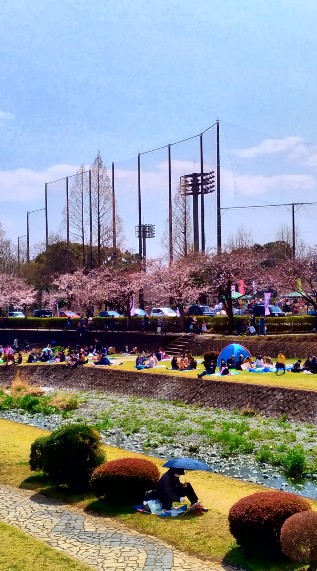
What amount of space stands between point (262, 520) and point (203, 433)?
13.4 m

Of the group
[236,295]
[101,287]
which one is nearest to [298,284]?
[236,295]

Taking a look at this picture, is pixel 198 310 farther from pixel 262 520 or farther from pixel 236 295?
pixel 262 520

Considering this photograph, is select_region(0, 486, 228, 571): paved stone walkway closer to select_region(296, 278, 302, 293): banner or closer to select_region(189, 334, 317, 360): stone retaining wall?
select_region(189, 334, 317, 360): stone retaining wall

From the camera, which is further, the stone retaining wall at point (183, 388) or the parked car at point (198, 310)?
the parked car at point (198, 310)

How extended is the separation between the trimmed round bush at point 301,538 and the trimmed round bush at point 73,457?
668cm

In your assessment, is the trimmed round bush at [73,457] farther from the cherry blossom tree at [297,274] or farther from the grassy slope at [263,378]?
the cherry blossom tree at [297,274]

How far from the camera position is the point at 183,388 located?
32156mm

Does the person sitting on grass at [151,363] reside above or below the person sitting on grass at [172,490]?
above

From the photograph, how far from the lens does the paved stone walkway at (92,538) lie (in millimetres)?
10656

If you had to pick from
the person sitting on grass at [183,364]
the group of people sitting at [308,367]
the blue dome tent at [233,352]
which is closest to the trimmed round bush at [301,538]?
the group of people sitting at [308,367]

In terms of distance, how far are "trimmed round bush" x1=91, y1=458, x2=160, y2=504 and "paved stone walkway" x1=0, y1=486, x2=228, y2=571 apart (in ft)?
2.48

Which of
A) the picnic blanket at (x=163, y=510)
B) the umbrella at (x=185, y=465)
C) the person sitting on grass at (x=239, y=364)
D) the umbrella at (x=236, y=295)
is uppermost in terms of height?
the umbrella at (x=236, y=295)

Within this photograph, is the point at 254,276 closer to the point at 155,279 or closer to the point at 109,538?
the point at 155,279

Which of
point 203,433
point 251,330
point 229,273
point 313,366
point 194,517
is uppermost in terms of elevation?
point 229,273
